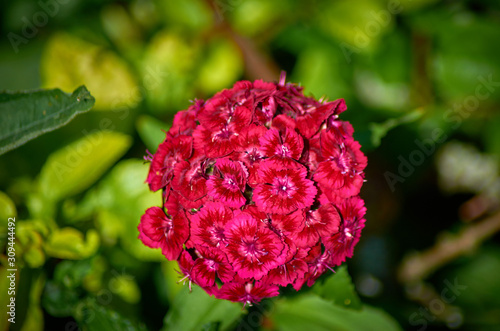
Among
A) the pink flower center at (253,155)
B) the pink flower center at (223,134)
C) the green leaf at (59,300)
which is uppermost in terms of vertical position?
the pink flower center at (223,134)

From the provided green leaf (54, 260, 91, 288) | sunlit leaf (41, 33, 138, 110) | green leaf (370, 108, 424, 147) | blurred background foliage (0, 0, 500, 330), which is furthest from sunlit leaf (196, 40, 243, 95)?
green leaf (54, 260, 91, 288)

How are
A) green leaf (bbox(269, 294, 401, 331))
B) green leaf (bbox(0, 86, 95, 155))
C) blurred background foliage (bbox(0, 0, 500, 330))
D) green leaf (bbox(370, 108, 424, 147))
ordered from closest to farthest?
green leaf (bbox(0, 86, 95, 155)) < green leaf (bbox(370, 108, 424, 147)) < green leaf (bbox(269, 294, 401, 331)) < blurred background foliage (bbox(0, 0, 500, 330))

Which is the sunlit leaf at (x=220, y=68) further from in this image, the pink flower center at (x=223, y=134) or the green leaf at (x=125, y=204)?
the pink flower center at (x=223, y=134)

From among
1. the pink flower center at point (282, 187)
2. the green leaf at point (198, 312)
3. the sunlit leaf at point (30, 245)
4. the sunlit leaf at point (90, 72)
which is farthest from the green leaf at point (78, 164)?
the pink flower center at point (282, 187)

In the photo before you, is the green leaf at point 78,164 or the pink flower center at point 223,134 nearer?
the pink flower center at point 223,134

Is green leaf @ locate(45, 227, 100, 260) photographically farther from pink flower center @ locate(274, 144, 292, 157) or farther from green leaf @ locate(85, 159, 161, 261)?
pink flower center @ locate(274, 144, 292, 157)

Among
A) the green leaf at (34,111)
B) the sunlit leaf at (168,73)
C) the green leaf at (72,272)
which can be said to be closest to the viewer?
the green leaf at (34,111)
